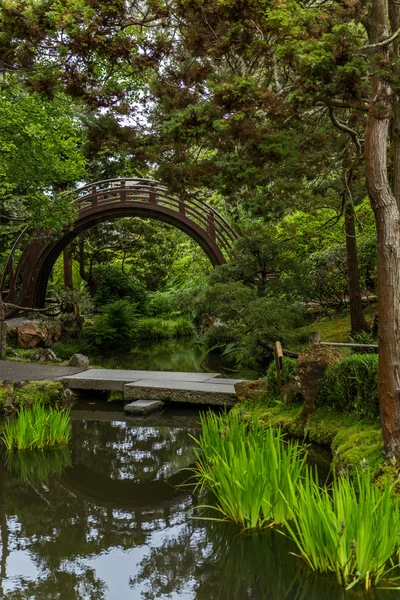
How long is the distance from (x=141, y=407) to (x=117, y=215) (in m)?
8.82

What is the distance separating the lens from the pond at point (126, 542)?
10.4ft

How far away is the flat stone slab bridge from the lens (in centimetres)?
764

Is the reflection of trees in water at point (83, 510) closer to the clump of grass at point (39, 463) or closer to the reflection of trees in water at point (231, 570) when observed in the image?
the clump of grass at point (39, 463)

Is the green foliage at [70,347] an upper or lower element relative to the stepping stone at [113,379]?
upper

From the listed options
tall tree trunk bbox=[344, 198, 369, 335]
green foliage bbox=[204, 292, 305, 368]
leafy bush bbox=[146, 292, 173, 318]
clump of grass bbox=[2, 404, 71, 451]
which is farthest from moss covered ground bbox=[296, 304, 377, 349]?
leafy bush bbox=[146, 292, 173, 318]

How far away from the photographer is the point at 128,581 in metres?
3.29

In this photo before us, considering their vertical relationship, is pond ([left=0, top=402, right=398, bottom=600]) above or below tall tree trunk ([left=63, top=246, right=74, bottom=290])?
below

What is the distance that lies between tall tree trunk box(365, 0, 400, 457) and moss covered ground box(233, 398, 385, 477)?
0.38m

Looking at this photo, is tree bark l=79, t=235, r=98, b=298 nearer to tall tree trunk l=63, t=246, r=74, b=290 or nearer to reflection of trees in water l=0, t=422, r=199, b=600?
tall tree trunk l=63, t=246, r=74, b=290

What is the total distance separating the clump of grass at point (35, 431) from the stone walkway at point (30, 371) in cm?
265

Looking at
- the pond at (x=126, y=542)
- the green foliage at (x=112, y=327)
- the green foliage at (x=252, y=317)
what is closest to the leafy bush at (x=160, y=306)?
the green foliage at (x=112, y=327)

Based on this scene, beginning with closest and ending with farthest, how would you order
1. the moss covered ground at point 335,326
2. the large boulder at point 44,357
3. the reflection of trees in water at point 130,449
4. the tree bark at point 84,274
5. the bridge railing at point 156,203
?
the reflection of trees in water at point 130,449 < the moss covered ground at point 335,326 < the large boulder at point 44,357 < the bridge railing at point 156,203 < the tree bark at point 84,274

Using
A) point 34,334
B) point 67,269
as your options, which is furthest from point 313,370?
point 67,269

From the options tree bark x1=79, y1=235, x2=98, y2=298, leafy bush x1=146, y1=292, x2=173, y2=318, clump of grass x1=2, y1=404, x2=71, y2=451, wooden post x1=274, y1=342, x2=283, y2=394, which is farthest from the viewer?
leafy bush x1=146, y1=292, x2=173, y2=318
